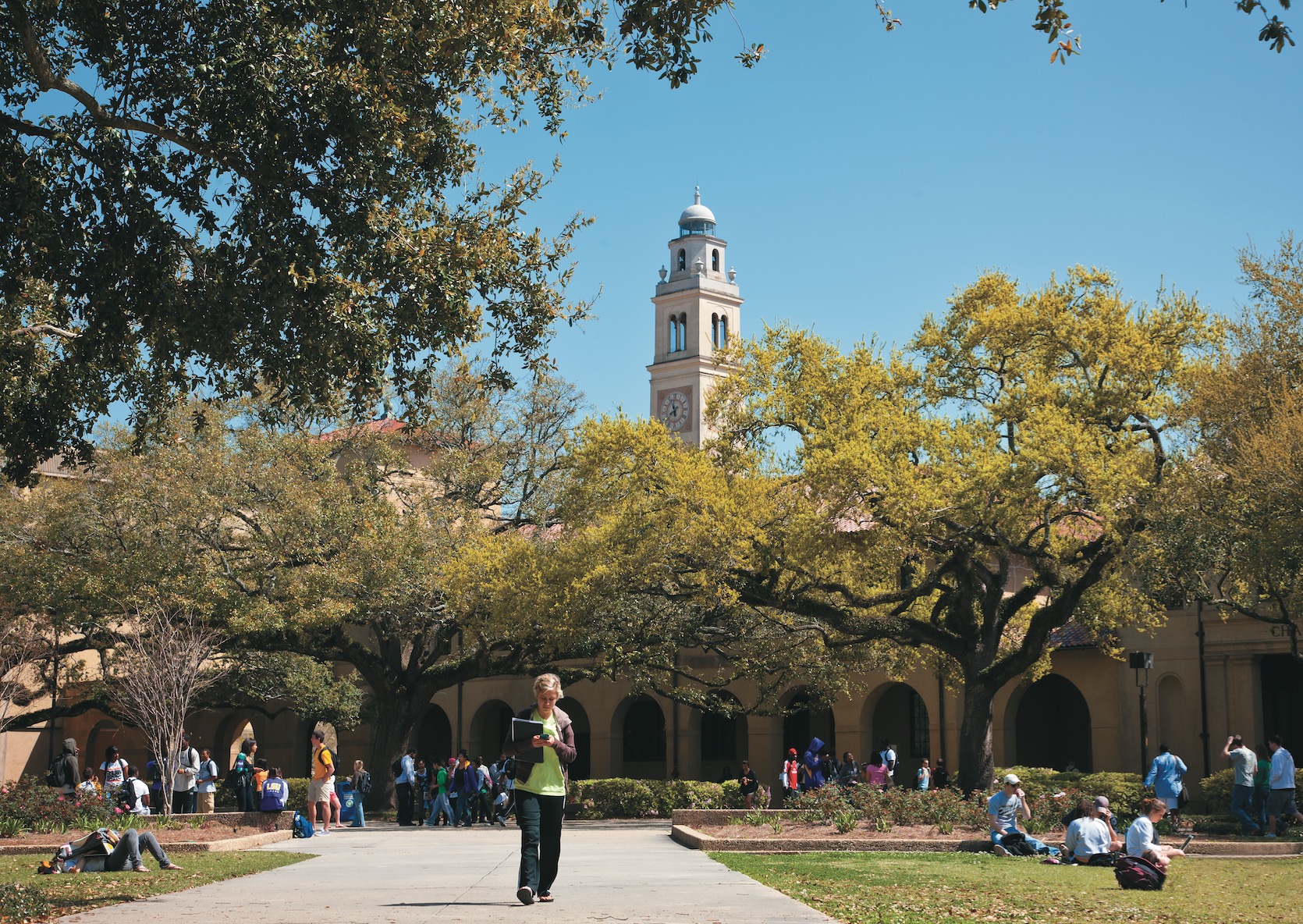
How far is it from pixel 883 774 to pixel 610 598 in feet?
24.5

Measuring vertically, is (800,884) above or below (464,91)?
below

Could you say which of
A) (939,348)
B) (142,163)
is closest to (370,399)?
(142,163)

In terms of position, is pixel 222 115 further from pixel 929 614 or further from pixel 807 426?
pixel 929 614

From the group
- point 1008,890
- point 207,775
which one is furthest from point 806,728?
point 1008,890

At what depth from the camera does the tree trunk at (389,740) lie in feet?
112

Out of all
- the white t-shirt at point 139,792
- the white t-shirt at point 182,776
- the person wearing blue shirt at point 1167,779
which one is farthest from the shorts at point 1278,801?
the white t-shirt at point 182,776

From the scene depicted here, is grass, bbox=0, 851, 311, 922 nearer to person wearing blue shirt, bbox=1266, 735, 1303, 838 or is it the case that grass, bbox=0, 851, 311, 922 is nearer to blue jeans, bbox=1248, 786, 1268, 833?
person wearing blue shirt, bbox=1266, 735, 1303, 838

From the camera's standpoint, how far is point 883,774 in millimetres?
28656

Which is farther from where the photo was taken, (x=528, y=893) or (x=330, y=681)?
(x=330, y=681)

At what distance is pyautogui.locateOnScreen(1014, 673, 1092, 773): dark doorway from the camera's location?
38.5 m

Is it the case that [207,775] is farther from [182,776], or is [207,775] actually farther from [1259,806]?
[1259,806]

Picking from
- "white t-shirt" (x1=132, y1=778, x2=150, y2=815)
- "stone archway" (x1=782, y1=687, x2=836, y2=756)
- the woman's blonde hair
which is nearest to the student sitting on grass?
the woman's blonde hair

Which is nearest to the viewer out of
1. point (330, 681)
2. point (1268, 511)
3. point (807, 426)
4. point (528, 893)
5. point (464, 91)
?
point (528, 893)

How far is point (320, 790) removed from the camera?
21.9 meters
